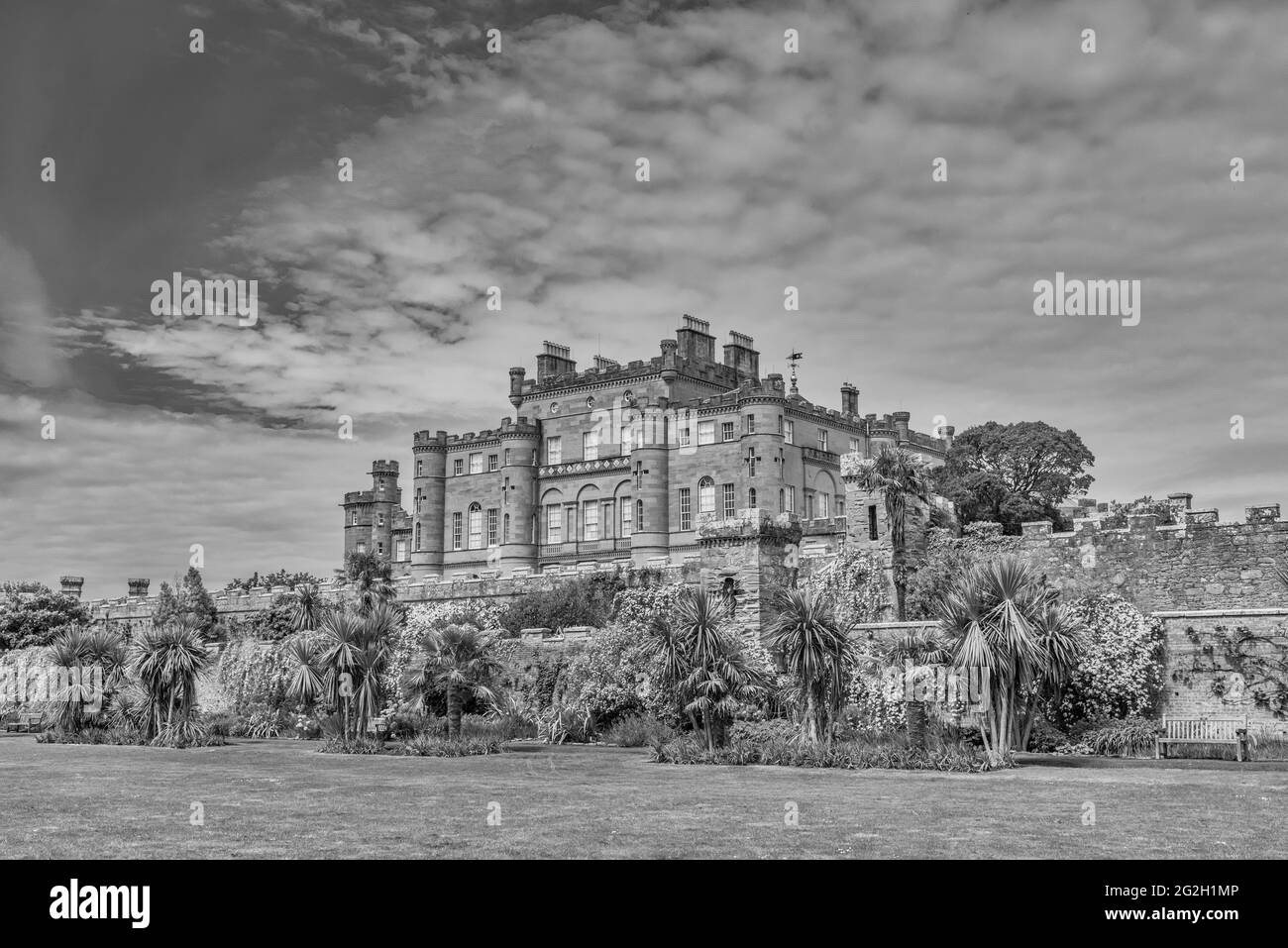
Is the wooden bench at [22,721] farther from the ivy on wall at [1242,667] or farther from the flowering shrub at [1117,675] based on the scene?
the ivy on wall at [1242,667]

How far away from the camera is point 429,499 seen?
257ft

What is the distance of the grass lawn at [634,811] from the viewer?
39.6 feet

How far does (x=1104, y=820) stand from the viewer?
13.8m

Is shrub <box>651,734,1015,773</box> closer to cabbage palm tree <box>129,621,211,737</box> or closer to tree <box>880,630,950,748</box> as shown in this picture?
tree <box>880,630,950,748</box>

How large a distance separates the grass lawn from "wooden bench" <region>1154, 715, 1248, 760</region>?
351 centimetres

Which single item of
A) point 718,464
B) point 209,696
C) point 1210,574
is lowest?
point 209,696

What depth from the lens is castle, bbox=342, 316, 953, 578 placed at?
66.2 m

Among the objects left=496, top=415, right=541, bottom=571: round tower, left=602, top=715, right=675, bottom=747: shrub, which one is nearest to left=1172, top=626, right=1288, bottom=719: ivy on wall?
left=602, top=715, right=675, bottom=747: shrub

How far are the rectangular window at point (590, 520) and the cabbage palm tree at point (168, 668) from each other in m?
39.9
